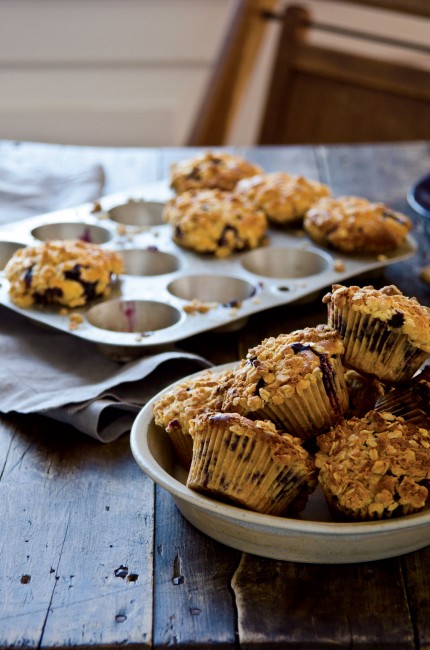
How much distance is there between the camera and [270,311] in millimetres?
1666

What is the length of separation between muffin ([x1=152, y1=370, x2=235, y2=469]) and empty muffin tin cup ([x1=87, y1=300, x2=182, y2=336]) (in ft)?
1.48

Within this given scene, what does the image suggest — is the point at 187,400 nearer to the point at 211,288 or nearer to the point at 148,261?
the point at 211,288

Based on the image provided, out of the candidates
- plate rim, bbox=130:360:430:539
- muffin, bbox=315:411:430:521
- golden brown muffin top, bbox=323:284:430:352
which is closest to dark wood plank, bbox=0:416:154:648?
plate rim, bbox=130:360:430:539

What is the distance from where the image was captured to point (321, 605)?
0.91 metres

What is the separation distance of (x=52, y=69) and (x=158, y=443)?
3039mm

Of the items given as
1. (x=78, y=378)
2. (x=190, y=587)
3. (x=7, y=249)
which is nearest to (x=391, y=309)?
(x=190, y=587)

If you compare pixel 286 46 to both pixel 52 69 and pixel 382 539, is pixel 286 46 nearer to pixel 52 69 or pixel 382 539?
pixel 52 69

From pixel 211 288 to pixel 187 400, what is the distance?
0.64 m

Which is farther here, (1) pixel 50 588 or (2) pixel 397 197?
(2) pixel 397 197

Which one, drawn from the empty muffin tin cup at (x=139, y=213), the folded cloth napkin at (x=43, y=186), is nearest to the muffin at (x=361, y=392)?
the empty muffin tin cup at (x=139, y=213)

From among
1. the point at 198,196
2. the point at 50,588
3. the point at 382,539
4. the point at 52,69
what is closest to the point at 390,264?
the point at 198,196

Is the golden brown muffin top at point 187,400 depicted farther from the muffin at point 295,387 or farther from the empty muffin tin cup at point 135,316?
the empty muffin tin cup at point 135,316

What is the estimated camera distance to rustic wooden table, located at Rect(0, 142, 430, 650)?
A: 34.6 inches

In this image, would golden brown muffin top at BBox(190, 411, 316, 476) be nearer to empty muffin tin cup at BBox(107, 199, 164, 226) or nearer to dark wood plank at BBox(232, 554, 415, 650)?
dark wood plank at BBox(232, 554, 415, 650)
